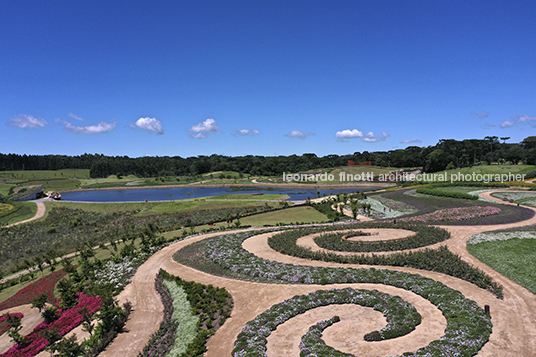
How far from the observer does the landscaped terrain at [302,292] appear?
13.8 meters

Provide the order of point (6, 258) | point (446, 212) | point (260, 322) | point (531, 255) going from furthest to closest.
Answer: point (446, 212), point (6, 258), point (531, 255), point (260, 322)

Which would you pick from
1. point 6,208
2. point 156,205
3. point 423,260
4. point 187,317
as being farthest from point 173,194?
point 423,260

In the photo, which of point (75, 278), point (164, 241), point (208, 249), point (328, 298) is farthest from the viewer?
point (164, 241)

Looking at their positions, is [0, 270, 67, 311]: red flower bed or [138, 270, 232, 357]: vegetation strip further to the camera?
[0, 270, 67, 311]: red flower bed

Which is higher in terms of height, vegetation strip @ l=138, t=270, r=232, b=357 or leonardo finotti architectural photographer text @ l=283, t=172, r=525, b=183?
leonardo finotti architectural photographer text @ l=283, t=172, r=525, b=183

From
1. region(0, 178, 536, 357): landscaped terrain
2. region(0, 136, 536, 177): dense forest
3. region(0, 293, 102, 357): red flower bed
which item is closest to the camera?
region(0, 178, 536, 357): landscaped terrain

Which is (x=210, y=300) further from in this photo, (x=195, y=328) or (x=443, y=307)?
(x=443, y=307)

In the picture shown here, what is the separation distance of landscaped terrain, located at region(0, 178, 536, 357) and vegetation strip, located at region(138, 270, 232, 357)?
83 millimetres

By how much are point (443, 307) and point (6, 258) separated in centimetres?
4836

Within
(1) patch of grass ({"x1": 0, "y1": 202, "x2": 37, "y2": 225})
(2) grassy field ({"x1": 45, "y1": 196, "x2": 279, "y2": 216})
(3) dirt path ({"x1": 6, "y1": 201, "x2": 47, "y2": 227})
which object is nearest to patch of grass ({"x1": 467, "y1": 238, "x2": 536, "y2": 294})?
(2) grassy field ({"x1": 45, "y1": 196, "x2": 279, "y2": 216})

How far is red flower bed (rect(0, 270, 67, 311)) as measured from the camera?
22016mm

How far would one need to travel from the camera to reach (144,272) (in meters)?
25.2

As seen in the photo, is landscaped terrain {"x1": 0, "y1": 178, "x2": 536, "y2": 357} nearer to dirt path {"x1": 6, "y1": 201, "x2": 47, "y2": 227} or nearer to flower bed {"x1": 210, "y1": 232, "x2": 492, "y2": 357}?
flower bed {"x1": 210, "y1": 232, "x2": 492, "y2": 357}

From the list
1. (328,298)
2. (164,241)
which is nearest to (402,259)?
(328,298)
